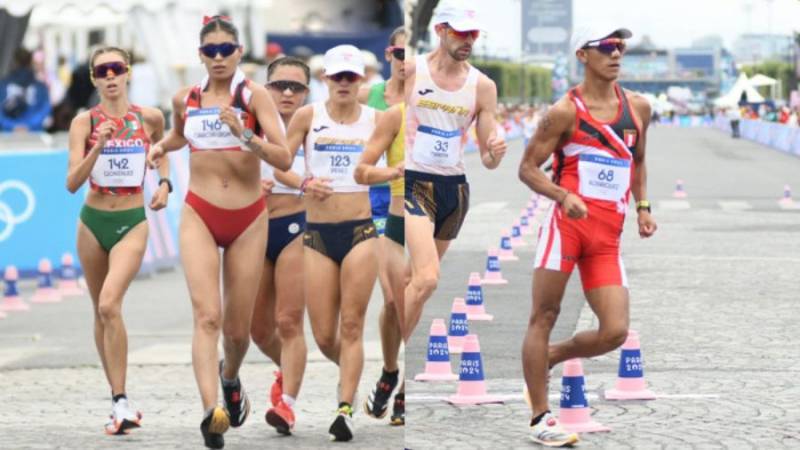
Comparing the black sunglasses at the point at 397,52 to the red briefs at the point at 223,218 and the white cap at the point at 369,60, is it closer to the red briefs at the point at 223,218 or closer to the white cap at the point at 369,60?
the white cap at the point at 369,60

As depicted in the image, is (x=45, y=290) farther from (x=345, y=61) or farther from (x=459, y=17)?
(x=345, y=61)

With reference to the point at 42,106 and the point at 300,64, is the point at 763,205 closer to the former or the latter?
the point at 42,106

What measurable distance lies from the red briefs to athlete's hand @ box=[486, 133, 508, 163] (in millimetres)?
915

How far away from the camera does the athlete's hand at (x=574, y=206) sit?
7727 mm

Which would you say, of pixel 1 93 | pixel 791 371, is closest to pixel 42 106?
pixel 1 93

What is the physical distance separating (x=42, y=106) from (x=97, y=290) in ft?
31.8

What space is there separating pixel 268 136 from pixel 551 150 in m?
1.11

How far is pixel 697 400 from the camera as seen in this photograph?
9.77 m

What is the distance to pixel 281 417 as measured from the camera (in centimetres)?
828

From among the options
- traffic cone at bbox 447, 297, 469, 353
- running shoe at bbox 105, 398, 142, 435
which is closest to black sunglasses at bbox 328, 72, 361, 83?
running shoe at bbox 105, 398, 142, 435

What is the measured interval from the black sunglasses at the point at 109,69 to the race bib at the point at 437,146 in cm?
122

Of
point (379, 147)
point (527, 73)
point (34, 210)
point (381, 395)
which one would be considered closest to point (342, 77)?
point (379, 147)

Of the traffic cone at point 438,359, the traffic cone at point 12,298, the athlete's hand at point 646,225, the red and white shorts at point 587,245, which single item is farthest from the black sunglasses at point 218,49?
the traffic cone at point 12,298

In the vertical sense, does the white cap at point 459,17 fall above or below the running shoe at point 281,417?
above
